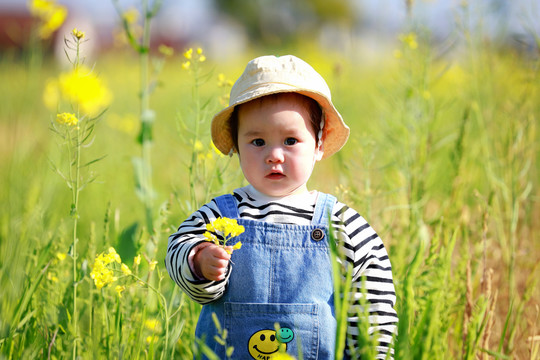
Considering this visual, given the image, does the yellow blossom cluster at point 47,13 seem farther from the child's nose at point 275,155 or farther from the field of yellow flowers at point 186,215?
the child's nose at point 275,155

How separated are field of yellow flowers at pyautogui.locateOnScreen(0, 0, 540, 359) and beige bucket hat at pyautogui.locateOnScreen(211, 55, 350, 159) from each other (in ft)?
0.84

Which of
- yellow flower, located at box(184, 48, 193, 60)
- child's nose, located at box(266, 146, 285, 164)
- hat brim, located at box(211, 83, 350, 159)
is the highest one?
yellow flower, located at box(184, 48, 193, 60)

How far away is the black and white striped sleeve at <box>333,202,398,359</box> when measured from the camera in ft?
4.36

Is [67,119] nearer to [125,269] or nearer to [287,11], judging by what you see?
[125,269]

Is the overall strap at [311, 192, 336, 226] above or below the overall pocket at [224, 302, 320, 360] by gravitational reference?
above

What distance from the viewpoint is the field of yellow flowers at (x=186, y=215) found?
1.34m

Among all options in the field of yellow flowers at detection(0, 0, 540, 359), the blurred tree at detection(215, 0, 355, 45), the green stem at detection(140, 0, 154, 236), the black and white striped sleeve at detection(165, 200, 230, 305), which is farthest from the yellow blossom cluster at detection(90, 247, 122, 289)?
the blurred tree at detection(215, 0, 355, 45)

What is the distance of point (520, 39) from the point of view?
8.40 feet

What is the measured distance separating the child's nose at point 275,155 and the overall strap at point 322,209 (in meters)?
0.15

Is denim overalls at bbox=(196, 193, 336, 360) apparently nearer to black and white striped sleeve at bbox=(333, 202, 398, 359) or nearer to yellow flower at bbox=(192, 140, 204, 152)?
black and white striped sleeve at bbox=(333, 202, 398, 359)

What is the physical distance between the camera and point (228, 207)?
56.6 inches

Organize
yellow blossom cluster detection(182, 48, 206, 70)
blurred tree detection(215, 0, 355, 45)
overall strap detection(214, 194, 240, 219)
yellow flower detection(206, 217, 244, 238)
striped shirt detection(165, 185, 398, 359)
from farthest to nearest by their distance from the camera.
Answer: blurred tree detection(215, 0, 355, 45) < yellow blossom cluster detection(182, 48, 206, 70) < overall strap detection(214, 194, 240, 219) < striped shirt detection(165, 185, 398, 359) < yellow flower detection(206, 217, 244, 238)

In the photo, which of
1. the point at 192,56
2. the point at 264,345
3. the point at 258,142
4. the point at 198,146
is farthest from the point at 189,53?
the point at 264,345

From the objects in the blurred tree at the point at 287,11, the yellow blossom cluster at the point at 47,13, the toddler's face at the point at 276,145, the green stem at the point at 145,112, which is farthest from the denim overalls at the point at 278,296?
the blurred tree at the point at 287,11
